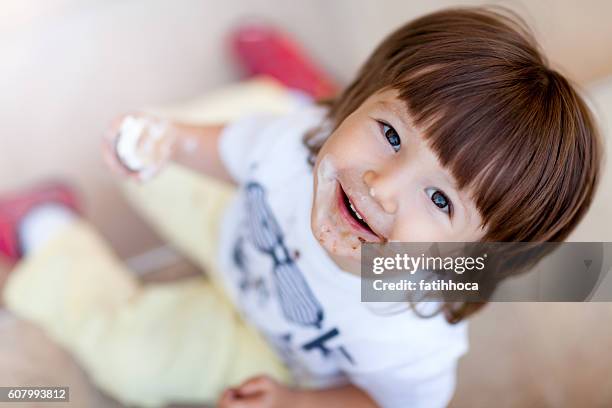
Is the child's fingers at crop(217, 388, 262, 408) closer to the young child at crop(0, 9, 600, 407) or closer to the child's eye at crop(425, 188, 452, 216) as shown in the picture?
the young child at crop(0, 9, 600, 407)

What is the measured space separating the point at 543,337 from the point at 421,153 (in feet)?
0.83

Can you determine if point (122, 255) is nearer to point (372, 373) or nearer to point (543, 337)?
point (372, 373)

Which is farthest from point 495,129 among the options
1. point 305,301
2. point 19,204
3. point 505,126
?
point 19,204

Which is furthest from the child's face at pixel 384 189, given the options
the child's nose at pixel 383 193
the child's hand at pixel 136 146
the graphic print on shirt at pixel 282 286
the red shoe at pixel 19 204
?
the red shoe at pixel 19 204

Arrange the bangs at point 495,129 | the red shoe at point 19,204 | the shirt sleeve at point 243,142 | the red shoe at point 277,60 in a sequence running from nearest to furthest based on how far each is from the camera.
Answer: the bangs at point 495,129 < the shirt sleeve at point 243,142 < the red shoe at point 19,204 < the red shoe at point 277,60

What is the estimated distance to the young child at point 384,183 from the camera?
0.48 meters

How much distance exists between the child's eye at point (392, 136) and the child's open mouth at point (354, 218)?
0.18 ft

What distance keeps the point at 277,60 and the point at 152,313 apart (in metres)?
0.54

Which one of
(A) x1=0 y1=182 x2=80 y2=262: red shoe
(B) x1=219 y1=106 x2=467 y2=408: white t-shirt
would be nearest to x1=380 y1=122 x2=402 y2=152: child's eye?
(B) x1=219 y1=106 x2=467 y2=408: white t-shirt

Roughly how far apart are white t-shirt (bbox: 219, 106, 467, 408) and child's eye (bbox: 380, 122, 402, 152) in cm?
13

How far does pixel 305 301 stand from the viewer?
618mm

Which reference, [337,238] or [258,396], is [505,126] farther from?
[258,396]

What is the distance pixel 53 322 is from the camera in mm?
777

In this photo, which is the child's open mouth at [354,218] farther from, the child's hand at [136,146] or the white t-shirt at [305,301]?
the child's hand at [136,146]
